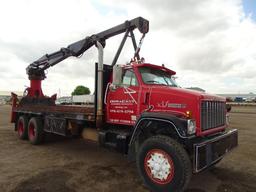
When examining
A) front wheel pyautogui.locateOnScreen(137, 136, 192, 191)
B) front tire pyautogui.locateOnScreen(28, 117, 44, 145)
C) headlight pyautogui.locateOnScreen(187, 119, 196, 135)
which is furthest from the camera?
front tire pyautogui.locateOnScreen(28, 117, 44, 145)

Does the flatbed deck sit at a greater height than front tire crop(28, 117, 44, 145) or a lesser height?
greater

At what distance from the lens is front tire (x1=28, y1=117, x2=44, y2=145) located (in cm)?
950

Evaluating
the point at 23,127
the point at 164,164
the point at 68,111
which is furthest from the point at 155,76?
the point at 23,127

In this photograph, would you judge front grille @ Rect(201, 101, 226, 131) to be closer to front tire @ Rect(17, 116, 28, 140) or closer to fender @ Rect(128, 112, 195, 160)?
fender @ Rect(128, 112, 195, 160)

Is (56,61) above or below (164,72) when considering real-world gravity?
above

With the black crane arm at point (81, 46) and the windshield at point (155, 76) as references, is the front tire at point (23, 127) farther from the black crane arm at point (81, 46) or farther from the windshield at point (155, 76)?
the windshield at point (155, 76)

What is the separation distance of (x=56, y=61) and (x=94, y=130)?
5739 millimetres

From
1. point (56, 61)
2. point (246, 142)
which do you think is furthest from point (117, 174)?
point (56, 61)

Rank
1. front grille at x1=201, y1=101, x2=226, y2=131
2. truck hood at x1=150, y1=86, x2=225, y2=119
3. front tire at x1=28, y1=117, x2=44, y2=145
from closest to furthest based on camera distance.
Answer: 1. truck hood at x1=150, y1=86, x2=225, y2=119
2. front grille at x1=201, y1=101, x2=226, y2=131
3. front tire at x1=28, y1=117, x2=44, y2=145

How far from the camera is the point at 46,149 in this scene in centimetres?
884

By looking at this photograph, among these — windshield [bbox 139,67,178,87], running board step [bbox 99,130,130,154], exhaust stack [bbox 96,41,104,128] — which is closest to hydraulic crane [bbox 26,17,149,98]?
exhaust stack [bbox 96,41,104,128]

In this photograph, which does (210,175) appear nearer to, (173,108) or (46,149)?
(173,108)

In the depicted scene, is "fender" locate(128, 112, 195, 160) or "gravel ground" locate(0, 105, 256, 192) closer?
"fender" locate(128, 112, 195, 160)

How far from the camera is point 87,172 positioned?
616cm
